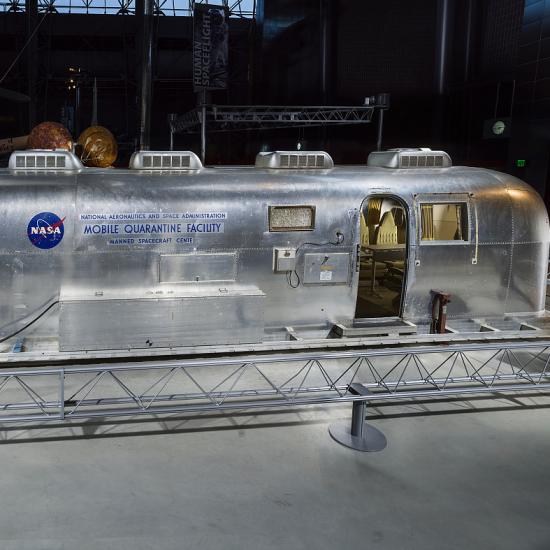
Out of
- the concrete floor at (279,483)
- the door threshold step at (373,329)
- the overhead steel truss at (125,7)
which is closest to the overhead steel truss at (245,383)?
the concrete floor at (279,483)

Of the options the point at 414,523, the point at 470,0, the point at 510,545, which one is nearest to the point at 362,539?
the point at 414,523

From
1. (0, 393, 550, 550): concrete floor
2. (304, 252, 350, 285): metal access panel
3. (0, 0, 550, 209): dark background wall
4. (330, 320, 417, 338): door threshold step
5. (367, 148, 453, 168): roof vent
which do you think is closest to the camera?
(0, 393, 550, 550): concrete floor

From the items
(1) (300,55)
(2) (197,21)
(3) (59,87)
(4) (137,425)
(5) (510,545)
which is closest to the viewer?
(5) (510,545)

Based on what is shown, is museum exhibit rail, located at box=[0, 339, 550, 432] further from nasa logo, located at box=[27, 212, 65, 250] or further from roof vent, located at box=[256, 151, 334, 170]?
roof vent, located at box=[256, 151, 334, 170]

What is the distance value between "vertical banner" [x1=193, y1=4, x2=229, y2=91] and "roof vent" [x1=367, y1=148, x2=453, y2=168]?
1315 cm

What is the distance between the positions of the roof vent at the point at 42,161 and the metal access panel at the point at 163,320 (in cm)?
207

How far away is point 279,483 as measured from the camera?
5652 mm

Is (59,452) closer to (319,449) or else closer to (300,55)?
(319,449)

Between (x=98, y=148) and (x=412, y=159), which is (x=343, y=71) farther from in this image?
(x=412, y=159)

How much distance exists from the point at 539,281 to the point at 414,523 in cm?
586

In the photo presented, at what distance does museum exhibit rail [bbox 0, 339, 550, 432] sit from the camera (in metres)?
5.98

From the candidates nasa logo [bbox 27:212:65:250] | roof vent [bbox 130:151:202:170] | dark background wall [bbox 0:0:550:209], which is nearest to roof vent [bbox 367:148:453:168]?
roof vent [bbox 130:151:202:170]

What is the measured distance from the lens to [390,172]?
9.27 m

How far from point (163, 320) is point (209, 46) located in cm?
1761
